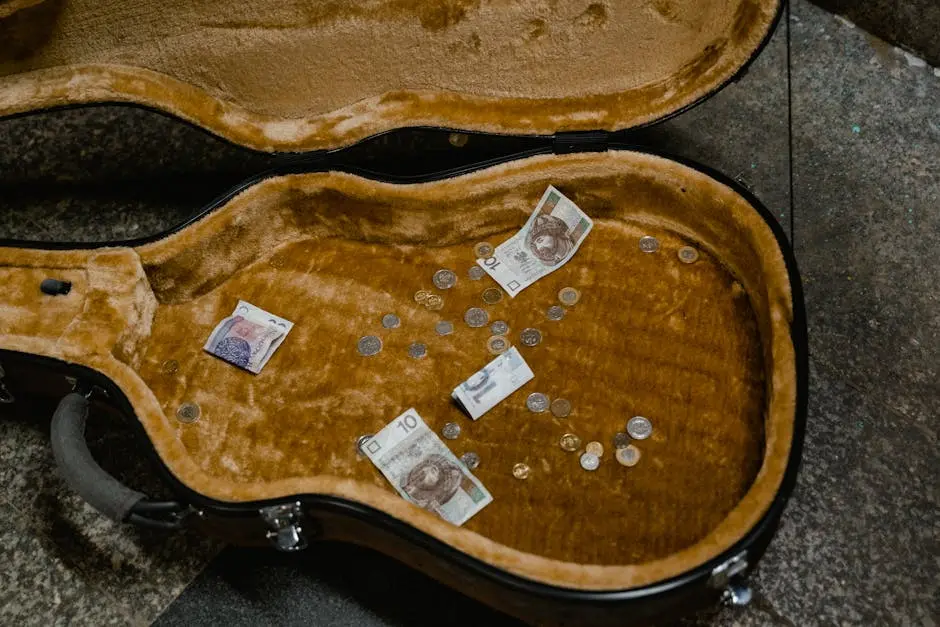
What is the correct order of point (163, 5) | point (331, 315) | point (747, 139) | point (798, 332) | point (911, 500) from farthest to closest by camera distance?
point (747, 139) → point (331, 315) → point (911, 500) → point (163, 5) → point (798, 332)

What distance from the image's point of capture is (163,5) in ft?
5.71

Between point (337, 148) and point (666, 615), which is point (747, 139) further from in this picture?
point (666, 615)

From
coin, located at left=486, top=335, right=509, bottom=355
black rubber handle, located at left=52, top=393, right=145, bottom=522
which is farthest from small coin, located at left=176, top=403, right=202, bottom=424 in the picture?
coin, located at left=486, top=335, right=509, bottom=355

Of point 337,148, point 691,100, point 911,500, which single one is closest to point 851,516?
point 911,500

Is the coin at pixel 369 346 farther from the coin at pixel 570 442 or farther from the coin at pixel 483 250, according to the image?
the coin at pixel 570 442

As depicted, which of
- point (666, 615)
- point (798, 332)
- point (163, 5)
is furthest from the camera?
point (163, 5)

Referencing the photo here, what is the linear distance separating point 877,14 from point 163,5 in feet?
6.46

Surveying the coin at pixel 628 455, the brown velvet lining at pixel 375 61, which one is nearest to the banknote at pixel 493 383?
the coin at pixel 628 455

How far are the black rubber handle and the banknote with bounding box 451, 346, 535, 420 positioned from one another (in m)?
0.67

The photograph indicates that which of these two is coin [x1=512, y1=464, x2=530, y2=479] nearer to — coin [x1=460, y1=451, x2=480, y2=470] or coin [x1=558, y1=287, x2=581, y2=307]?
coin [x1=460, y1=451, x2=480, y2=470]

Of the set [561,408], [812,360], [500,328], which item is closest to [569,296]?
[500,328]

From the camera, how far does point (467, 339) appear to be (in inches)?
76.0

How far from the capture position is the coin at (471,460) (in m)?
1.76

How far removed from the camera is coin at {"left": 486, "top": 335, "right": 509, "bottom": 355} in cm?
190
